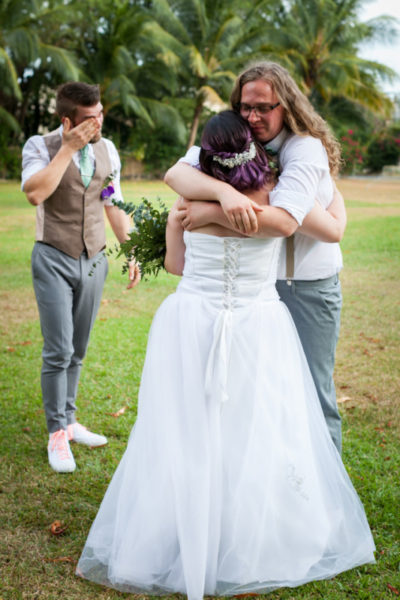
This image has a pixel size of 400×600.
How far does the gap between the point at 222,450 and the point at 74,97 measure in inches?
92.8

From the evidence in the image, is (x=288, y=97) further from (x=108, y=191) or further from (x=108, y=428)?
(x=108, y=428)

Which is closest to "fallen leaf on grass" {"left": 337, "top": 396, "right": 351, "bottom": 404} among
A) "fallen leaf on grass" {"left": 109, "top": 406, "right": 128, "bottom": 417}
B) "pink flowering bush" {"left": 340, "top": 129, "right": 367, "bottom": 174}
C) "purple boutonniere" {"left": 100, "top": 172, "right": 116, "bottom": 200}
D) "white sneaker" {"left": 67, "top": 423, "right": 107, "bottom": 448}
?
"fallen leaf on grass" {"left": 109, "top": 406, "right": 128, "bottom": 417}

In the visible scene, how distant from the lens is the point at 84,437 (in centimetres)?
439

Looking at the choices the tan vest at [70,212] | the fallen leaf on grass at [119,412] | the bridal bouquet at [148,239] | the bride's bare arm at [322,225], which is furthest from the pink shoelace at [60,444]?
the bride's bare arm at [322,225]

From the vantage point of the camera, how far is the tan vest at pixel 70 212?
13.2ft

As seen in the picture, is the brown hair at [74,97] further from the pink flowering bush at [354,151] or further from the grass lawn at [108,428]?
the pink flowering bush at [354,151]

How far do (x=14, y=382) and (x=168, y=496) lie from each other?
125 inches

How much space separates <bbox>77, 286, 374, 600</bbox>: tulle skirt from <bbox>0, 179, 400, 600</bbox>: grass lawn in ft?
0.63

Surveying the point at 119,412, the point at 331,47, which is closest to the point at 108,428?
the point at 119,412

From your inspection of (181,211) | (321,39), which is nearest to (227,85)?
(321,39)

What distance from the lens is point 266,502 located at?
277 cm

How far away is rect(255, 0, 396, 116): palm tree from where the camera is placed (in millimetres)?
33281

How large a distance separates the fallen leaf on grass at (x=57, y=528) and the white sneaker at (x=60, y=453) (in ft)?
1.92

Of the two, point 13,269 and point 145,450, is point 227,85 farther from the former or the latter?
point 145,450
